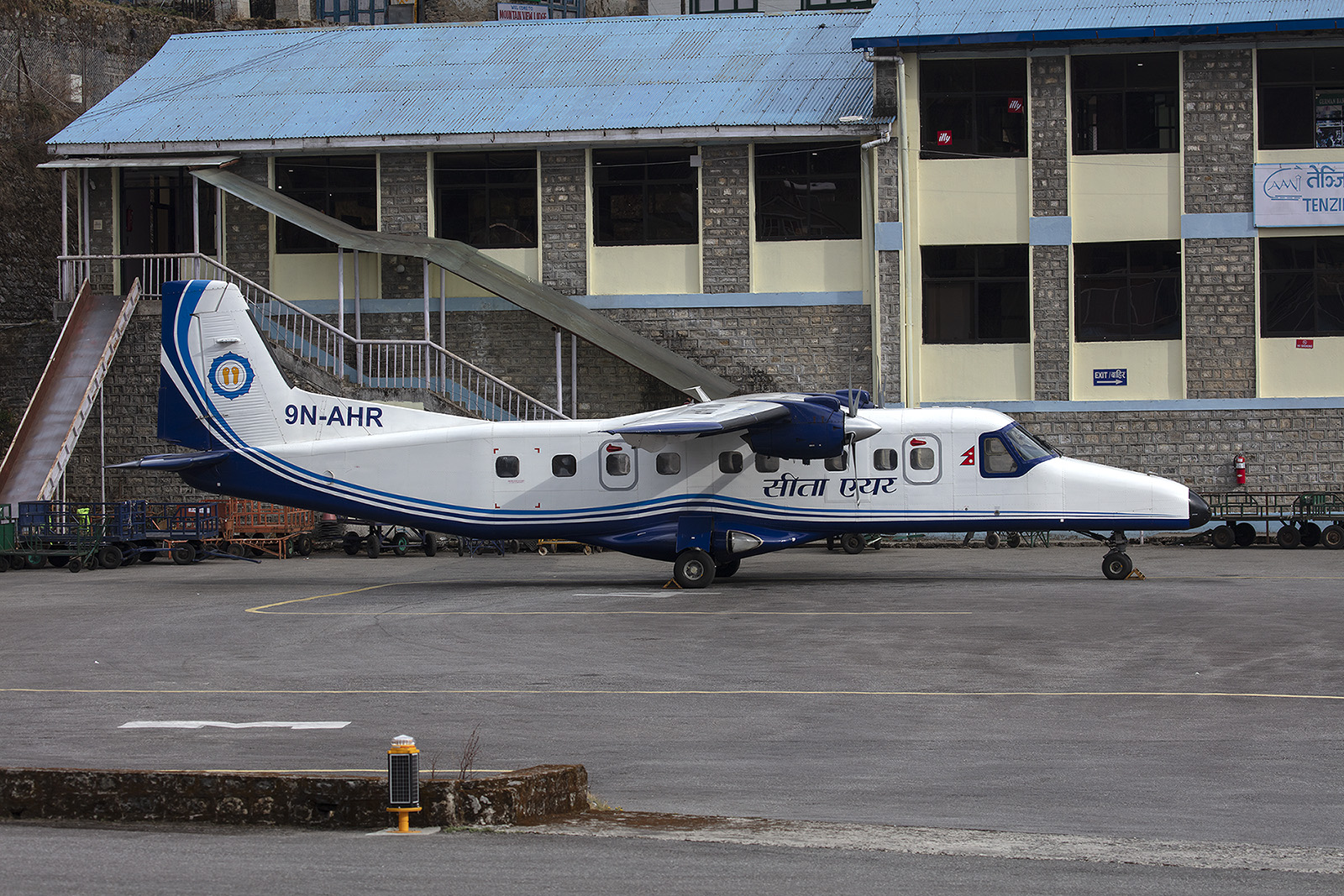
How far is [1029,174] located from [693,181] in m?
8.48

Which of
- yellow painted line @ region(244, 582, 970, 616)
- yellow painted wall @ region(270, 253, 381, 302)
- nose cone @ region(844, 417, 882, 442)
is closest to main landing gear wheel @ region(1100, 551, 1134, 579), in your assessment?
nose cone @ region(844, 417, 882, 442)

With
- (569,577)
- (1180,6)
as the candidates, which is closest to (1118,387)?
(1180,6)

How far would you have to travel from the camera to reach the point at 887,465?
2269cm

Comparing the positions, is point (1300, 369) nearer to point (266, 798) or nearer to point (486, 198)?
point (486, 198)

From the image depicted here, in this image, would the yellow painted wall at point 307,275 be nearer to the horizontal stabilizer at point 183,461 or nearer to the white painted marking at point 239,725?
the horizontal stabilizer at point 183,461

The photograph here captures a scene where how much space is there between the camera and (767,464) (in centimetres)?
2288

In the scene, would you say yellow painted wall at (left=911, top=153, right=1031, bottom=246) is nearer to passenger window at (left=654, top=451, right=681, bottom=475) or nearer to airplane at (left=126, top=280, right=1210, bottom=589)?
airplane at (left=126, top=280, right=1210, bottom=589)

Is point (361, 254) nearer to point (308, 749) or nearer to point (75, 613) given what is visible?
point (75, 613)

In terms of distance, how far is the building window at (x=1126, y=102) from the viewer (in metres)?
32.3

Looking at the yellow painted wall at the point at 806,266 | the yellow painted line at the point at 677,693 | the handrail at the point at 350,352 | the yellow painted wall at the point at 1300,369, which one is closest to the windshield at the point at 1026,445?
the yellow painted line at the point at 677,693

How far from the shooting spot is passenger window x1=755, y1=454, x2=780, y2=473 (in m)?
22.9

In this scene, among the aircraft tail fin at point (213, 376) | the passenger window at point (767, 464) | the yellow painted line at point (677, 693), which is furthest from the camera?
the aircraft tail fin at point (213, 376)

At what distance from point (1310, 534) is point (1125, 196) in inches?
363

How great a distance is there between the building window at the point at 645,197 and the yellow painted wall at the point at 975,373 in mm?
6965
